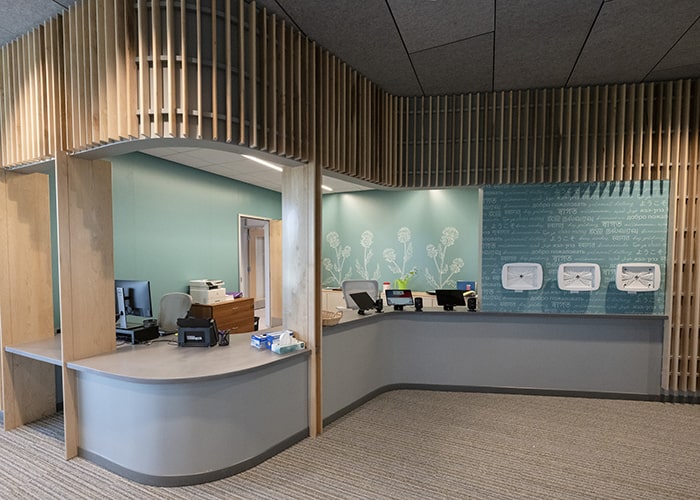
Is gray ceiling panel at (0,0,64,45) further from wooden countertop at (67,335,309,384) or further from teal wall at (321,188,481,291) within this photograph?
teal wall at (321,188,481,291)

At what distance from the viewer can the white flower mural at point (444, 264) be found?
6927 millimetres

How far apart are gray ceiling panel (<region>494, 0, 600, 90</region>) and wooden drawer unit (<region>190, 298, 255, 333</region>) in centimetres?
488

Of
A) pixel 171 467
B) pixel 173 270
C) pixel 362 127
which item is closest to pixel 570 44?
pixel 362 127

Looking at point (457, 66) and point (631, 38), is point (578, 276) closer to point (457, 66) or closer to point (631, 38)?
point (631, 38)

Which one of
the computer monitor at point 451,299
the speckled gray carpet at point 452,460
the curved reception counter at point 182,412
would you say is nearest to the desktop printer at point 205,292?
the speckled gray carpet at point 452,460

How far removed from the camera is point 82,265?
2984 millimetres

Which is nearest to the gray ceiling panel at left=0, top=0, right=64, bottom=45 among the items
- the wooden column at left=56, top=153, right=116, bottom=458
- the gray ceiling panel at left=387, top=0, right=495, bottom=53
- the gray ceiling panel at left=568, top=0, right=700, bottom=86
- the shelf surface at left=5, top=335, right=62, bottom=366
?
the wooden column at left=56, top=153, right=116, bottom=458

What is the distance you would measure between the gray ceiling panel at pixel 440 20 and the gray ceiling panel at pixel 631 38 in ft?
2.87

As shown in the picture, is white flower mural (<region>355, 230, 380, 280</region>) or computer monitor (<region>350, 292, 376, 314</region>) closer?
computer monitor (<region>350, 292, 376, 314</region>)

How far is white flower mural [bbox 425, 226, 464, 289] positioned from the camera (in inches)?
273

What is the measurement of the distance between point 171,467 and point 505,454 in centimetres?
260

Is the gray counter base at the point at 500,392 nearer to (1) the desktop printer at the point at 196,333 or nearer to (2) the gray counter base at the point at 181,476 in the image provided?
(2) the gray counter base at the point at 181,476

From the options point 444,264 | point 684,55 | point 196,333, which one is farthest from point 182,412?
point 444,264

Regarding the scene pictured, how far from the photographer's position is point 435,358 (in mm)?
4484
